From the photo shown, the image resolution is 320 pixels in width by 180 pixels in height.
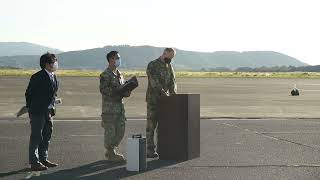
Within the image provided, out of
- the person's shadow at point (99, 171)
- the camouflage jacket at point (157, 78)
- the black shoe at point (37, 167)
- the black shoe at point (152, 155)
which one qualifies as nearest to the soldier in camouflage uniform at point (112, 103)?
the person's shadow at point (99, 171)

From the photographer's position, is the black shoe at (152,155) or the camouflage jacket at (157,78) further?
the black shoe at (152,155)

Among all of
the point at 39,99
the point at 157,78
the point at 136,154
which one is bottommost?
the point at 136,154

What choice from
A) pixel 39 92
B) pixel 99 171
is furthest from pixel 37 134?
pixel 99 171

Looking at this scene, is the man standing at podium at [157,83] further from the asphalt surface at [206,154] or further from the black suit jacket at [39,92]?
the black suit jacket at [39,92]

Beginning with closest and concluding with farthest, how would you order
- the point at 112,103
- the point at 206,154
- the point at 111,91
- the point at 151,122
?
the point at 111,91 → the point at 112,103 → the point at 151,122 → the point at 206,154

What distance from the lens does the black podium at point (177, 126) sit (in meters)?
9.85

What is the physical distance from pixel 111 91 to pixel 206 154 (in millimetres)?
2278

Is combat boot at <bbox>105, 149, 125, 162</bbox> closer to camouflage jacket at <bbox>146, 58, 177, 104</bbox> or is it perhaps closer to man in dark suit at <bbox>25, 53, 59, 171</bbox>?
camouflage jacket at <bbox>146, 58, 177, 104</bbox>

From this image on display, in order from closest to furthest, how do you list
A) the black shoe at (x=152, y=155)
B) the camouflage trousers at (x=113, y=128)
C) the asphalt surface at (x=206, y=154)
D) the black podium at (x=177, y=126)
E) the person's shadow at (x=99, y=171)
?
the person's shadow at (x=99, y=171) → the asphalt surface at (x=206, y=154) → the camouflage trousers at (x=113, y=128) → the black podium at (x=177, y=126) → the black shoe at (x=152, y=155)

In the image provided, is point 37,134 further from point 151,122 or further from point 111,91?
point 151,122

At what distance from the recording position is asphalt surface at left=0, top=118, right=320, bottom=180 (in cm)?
861

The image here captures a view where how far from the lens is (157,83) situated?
995cm

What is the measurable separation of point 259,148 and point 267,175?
3089 mm

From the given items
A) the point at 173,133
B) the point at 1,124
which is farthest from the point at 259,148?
the point at 1,124
